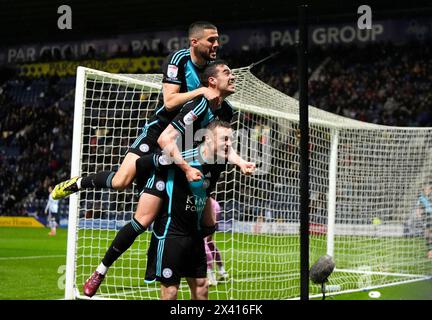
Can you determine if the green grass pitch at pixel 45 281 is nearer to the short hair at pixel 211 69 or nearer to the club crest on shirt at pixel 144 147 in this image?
the club crest on shirt at pixel 144 147

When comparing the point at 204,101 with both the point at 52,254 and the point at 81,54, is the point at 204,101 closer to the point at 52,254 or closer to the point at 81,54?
the point at 52,254

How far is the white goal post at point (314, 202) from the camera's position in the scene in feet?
31.7

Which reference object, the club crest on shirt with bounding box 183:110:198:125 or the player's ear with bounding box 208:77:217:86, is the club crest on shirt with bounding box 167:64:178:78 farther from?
the club crest on shirt with bounding box 183:110:198:125

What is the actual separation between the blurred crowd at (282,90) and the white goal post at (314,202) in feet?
43.0

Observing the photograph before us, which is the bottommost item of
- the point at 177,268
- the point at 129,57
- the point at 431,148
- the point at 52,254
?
the point at 52,254

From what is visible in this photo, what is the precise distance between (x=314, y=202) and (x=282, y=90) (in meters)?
16.0

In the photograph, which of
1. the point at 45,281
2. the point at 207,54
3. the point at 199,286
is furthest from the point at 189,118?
the point at 45,281

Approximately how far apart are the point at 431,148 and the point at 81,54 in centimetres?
2304

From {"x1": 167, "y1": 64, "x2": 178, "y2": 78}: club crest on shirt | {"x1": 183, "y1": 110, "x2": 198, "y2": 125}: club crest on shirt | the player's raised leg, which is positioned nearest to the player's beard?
{"x1": 167, "y1": 64, "x2": 178, "y2": 78}: club crest on shirt

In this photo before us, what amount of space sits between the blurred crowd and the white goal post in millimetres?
13100

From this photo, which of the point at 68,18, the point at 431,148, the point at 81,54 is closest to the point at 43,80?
the point at 81,54

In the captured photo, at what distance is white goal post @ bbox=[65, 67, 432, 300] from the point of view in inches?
380

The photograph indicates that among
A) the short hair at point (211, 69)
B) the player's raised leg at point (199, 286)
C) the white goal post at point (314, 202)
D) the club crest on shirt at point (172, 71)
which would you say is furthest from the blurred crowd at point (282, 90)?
the player's raised leg at point (199, 286)

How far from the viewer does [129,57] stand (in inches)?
1264
